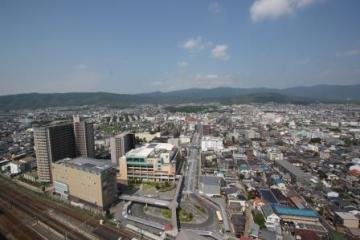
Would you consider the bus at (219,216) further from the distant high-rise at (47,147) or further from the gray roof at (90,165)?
the distant high-rise at (47,147)

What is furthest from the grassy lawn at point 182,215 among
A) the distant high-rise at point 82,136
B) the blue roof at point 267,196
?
the distant high-rise at point 82,136

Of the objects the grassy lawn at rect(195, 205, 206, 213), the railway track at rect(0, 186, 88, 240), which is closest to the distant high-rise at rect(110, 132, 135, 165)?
the railway track at rect(0, 186, 88, 240)

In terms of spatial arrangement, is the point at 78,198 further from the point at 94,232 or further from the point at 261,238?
the point at 261,238

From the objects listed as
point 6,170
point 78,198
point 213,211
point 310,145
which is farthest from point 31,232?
point 310,145

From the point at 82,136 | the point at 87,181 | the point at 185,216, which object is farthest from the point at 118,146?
the point at 185,216

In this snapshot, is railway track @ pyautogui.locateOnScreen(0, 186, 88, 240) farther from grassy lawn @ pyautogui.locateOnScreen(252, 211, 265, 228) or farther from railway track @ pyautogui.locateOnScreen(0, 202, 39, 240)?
grassy lawn @ pyautogui.locateOnScreen(252, 211, 265, 228)
